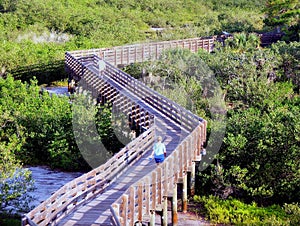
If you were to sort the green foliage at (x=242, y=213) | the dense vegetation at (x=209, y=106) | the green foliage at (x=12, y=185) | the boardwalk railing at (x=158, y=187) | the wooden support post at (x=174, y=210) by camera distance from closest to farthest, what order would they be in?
1. the boardwalk railing at (x=158, y=187)
2. the green foliage at (x=12, y=185)
3. the wooden support post at (x=174, y=210)
4. the green foliage at (x=242, y=213)
5. the dense vegetation at (x=209, y=106)

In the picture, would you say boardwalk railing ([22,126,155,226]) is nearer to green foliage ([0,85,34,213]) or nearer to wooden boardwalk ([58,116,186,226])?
wooden boardwalk ([58,116,186,226])

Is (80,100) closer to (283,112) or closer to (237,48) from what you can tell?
(283,112)

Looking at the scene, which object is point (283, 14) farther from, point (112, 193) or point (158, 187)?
point (112, 193)

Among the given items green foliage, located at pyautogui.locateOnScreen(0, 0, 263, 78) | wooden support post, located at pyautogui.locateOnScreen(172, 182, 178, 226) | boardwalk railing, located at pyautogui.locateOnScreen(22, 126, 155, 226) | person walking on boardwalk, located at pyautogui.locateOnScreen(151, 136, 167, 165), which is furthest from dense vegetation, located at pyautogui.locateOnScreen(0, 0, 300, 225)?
person walking on boardwalk, located at pyautogui.locateOnScreen(151, 136, 167, 165)

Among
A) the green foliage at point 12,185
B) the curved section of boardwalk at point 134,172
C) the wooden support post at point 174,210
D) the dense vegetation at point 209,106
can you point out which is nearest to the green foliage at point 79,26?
the dense vegetation at point 209,106

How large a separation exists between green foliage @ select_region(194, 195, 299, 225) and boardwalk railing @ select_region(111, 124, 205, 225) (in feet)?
5.29

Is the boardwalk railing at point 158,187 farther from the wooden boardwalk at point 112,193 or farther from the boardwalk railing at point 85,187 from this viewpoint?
the boardwalk railing at point 85,187

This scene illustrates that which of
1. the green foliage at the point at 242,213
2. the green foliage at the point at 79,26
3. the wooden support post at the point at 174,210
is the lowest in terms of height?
the green foliage at the point at 242,213

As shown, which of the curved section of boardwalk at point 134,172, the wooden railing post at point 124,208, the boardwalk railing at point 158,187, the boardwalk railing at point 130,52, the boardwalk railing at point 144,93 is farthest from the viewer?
the boardwalk railing at point 130,52

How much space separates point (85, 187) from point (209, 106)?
1330 centimetres

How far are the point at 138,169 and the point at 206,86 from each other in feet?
45.5

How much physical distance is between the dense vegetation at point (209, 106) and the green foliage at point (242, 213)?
0.05m

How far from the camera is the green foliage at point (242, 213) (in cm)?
1759

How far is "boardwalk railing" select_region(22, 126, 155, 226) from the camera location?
12.3 meters
